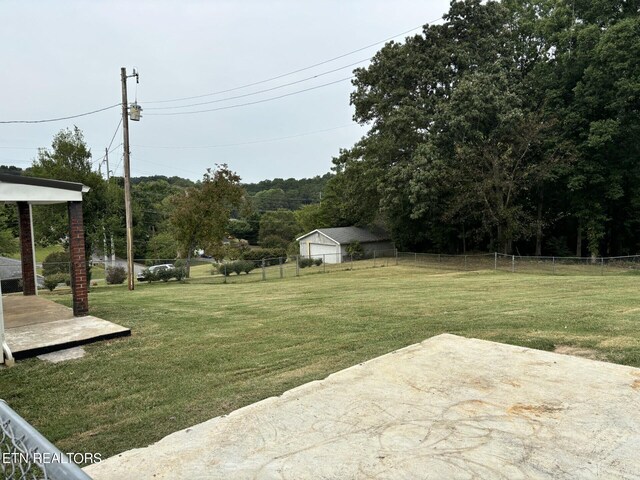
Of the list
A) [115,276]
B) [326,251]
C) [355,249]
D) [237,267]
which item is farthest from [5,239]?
[355,249]

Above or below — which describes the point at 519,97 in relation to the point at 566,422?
above

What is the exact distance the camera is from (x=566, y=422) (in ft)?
9.52

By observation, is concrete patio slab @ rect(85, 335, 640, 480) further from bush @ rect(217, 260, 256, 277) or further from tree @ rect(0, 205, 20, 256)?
tree @ rect(0, 205, 20, 256)

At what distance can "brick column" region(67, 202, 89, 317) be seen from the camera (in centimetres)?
671

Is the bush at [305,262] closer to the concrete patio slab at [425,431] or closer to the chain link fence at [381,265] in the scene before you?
the chain link fence at [381,265]

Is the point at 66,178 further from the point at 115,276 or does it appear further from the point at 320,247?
the point at 320,247

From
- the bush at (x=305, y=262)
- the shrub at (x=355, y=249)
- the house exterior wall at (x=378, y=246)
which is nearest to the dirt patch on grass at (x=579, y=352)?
the bush at (x=305, y=262)

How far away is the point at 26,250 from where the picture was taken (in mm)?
10016

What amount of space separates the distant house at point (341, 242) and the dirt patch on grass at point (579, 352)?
29.3m

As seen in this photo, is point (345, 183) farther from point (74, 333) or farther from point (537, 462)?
point (537, 462)

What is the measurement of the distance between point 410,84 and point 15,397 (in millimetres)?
26517

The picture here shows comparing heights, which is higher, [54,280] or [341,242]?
[341,242]

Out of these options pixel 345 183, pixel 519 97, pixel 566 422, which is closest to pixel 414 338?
pixel 566 422

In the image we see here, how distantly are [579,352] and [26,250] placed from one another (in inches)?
448
